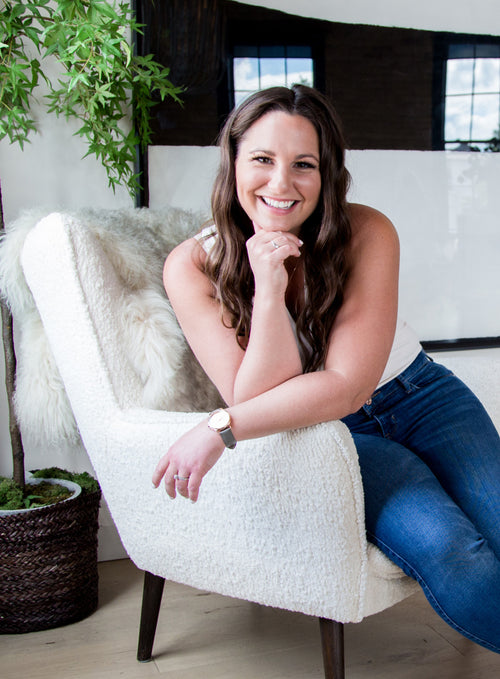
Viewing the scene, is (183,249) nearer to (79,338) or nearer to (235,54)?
(79,338)

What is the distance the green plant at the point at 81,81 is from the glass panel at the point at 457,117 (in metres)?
0.89

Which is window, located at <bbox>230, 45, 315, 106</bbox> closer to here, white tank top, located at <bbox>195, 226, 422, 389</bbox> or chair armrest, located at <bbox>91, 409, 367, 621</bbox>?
white tank top, located at <bbox>195, 226, 422, 389</bbox>

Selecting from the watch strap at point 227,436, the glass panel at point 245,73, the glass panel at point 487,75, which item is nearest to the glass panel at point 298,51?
the glass panel at point 245,73

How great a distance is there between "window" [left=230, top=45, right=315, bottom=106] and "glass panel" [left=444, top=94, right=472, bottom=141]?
459mm

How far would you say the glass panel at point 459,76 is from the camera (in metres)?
2.27

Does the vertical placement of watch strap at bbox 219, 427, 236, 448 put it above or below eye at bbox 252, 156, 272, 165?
below

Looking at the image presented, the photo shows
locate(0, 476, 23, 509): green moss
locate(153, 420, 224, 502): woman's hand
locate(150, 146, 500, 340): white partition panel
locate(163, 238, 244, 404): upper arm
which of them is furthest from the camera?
locate(150, 146, 500, 340): white partition panel

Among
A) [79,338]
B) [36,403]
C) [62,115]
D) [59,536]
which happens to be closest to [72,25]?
[62,115]

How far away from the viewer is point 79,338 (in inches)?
54.4

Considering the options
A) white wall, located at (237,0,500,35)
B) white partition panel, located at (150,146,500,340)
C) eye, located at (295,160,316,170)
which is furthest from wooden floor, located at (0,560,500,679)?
white wall, located at (237,0,500,35)

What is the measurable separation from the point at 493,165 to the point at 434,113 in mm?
270

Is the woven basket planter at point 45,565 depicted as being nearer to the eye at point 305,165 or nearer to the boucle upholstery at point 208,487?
the boucle upholstery at point 208,487

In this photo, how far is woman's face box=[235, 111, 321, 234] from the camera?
1.30 m

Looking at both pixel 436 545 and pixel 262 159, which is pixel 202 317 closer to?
pixel 262 159
